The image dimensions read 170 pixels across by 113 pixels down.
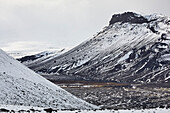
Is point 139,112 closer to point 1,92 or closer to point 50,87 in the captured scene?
point 1,92

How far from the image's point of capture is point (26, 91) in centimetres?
5884

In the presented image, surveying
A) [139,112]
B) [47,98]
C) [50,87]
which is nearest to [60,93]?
[50,87]

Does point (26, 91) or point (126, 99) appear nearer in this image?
point (26, 91)

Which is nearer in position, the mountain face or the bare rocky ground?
the mountain face

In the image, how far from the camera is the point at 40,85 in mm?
65750

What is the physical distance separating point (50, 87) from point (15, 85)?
1036 cm

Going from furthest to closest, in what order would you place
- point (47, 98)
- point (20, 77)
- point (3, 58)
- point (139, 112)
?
point (3, 58) → point (20, 77) → point (47, 98) → point (139, 112)

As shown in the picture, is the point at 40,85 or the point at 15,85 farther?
the point at 40,85

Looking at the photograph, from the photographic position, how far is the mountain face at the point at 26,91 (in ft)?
178

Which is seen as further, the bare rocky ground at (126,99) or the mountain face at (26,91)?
the bare rocky ground at (126,99)

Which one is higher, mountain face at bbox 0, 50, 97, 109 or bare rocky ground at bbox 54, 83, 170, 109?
bare rocky ground at bbox 54, 83, 170, 109

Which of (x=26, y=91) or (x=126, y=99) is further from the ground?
(x=126, y=99)

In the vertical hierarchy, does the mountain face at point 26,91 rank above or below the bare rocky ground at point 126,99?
below

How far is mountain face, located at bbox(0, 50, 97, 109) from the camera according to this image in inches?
2138
